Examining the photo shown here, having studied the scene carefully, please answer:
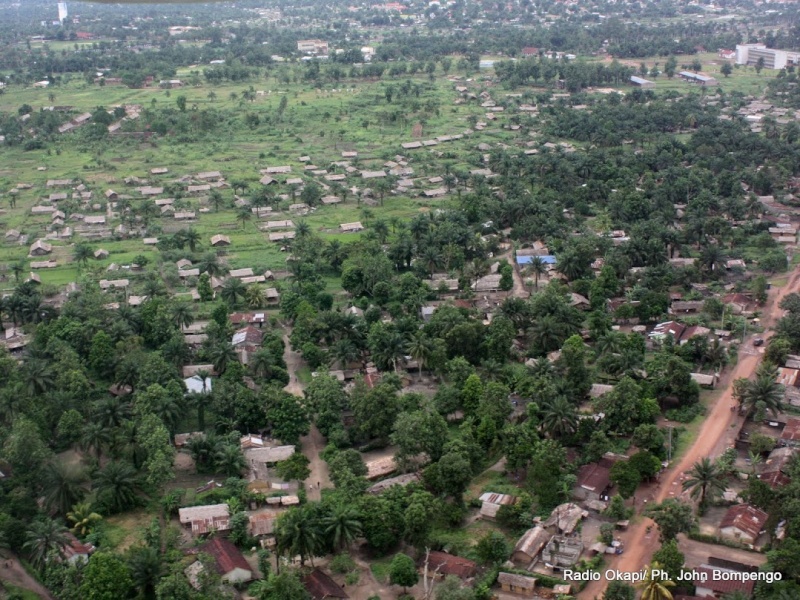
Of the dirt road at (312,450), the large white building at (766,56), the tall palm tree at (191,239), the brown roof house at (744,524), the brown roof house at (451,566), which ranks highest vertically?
the large white building at (766,56)

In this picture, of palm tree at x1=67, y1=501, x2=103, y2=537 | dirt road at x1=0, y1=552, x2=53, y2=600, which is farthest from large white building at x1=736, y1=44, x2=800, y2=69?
dirt road at x1=0, y1=552, x2=53, y2=600

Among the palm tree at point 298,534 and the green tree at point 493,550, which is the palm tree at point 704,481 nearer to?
the green tree at point 493,550

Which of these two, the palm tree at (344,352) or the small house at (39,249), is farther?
the small house at (39,249)

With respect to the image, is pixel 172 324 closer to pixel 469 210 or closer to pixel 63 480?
pixel 63 480

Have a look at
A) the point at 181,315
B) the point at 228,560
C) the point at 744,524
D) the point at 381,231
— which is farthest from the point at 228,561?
the point at 381,231

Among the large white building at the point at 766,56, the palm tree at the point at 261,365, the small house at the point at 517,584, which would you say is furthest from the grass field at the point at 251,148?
the small house at the point at 517,584

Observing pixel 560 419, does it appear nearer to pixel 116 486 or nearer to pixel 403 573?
pixel 403 573
